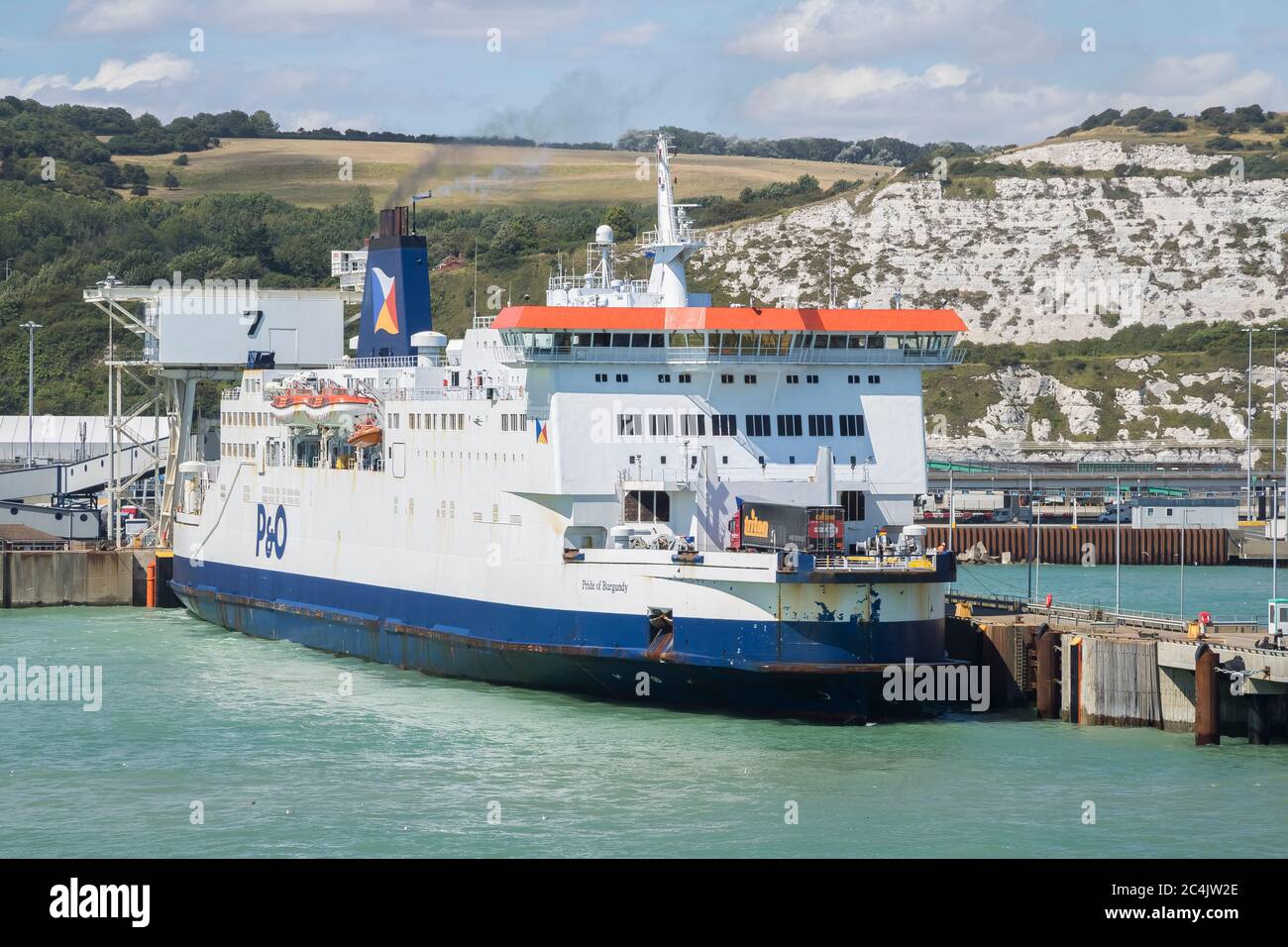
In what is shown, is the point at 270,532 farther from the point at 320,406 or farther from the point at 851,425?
the point at 851,425

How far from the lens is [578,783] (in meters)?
27.9

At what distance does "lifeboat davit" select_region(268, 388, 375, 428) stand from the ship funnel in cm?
281

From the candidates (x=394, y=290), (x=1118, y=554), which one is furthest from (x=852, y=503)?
(x=394, y=290)

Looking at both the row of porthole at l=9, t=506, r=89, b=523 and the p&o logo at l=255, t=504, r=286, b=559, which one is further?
the row of porthole at l=9, t=506, r=89, b=523

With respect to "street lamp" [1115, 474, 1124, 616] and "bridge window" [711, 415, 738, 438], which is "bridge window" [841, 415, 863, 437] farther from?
"street lamp" [1115, 474, 1124, 616]

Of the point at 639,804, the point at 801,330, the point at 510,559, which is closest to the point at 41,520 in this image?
the point at 510,559

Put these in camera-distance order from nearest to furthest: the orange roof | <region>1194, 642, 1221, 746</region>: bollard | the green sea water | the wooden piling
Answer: the green sea water, <region>1194, 642, 1221, 746</region>: bollard, the wooden piling, the orange roof

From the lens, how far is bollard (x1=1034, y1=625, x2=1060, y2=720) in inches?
1315

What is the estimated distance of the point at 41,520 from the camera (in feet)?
192

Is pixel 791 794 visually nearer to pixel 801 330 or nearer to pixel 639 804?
pixel 639 804

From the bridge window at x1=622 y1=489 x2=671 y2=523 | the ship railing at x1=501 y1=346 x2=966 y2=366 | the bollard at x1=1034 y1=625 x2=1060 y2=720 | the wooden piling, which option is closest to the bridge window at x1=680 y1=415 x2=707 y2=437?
the ship railing at x1=501 y1=346 x2=966 y2=366

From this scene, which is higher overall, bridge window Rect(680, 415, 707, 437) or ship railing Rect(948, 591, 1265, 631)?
bridge window Rect(680, 415, 707, 437)

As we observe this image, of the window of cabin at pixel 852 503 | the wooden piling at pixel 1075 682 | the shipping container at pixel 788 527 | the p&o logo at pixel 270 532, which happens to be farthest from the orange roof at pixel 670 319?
the p&o logo at pixel 270 532
